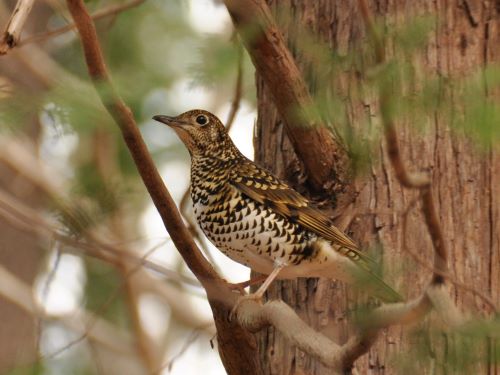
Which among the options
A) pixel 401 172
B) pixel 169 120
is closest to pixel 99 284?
pixel 169 120

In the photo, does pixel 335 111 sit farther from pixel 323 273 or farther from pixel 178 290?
pixel 178 290

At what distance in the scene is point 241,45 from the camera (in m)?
4.44

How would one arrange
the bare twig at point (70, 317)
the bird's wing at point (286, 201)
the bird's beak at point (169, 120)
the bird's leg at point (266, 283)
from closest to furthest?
the bird's leg at point (266, 283), the bird's wing at point (286, 201), the bird's beak at point (169, 120), the bare twig at point (70, 317)

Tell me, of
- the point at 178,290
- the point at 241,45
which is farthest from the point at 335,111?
the point at 178,290

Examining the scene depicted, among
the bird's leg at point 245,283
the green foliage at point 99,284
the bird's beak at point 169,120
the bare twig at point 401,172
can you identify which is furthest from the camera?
the green foliage at point 99,284

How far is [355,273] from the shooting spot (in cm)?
454

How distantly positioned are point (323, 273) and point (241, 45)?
1.19 meters

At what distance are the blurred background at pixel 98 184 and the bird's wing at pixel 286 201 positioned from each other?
38cm

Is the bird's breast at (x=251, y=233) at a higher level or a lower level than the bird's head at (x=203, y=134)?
lower

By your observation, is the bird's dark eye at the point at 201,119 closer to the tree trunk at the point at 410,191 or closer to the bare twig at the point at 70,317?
the tree trunk at the point at 410,191

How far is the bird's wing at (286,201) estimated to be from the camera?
4.72 m

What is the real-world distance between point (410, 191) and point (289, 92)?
0.75 meters

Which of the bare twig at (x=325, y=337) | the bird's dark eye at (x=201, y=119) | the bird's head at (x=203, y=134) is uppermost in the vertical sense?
the bird's dark eye at (x=201, y=119)

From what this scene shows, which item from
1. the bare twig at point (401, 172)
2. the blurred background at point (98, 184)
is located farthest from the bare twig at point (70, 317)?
the bare twig at point (401, 172)
